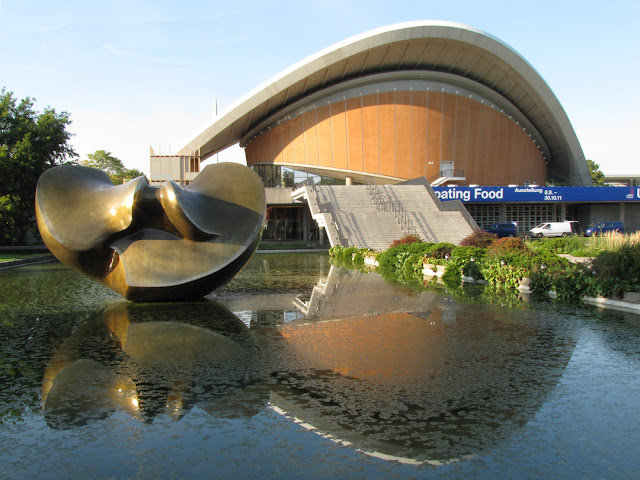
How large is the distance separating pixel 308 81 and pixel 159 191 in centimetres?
3600

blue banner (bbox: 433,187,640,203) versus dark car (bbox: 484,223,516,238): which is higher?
blue banner (bbox: 433,187,640,203)

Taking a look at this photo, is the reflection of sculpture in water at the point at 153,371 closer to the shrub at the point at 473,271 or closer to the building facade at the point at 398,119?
the shrub at the point at 473,271

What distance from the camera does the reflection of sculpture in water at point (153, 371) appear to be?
5309 mm

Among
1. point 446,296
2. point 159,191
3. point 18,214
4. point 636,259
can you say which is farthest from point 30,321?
point 18,214

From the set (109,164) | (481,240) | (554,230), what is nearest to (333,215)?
(481,240)

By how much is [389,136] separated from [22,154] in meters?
26.7

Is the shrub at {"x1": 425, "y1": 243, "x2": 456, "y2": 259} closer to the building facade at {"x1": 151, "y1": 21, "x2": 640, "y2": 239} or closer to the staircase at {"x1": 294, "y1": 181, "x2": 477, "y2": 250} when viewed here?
the staircase at {"x1": 294, "y1": 181, "x2": 477, "y2": 250}

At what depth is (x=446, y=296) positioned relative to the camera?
12812mm

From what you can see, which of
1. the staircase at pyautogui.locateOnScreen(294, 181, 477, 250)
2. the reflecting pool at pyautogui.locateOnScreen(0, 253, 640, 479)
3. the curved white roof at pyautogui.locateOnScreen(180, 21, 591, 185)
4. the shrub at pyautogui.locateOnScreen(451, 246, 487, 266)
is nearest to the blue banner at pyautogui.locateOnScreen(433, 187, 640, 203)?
the staircase at pyautogui.locateOnScreen(294, 181, 477, 250)

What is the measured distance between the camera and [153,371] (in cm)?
659

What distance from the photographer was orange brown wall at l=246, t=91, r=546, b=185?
4616 centimetres

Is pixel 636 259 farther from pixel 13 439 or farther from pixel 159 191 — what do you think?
pixel 13 439

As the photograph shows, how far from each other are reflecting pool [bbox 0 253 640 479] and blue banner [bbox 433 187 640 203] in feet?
94.1

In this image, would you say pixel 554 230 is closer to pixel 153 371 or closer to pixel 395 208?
pixel 395 208
